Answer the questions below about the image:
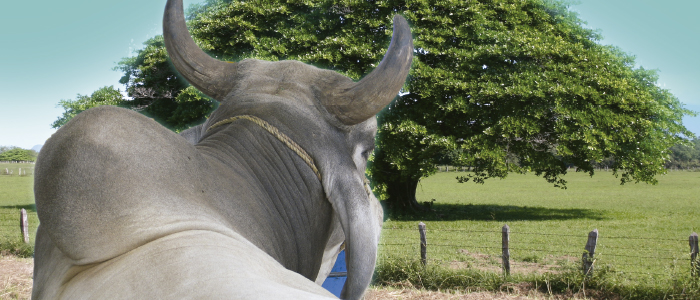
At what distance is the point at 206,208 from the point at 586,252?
31.6 feet

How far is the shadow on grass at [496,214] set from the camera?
22.7 meters

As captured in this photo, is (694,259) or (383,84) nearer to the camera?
(383,84)

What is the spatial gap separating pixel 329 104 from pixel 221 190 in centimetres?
63

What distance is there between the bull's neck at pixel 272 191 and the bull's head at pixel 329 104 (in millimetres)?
69

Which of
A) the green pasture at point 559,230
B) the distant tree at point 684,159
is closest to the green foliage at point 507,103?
the green pasture at point 559,230

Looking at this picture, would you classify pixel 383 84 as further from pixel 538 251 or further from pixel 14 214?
pixel 14 214

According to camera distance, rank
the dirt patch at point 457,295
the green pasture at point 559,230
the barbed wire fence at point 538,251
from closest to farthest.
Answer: the dirt patch at point 457,295 → the barbed wire fence at point 538,251 → the green pasture at point 559,230

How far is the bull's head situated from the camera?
6.21 feet

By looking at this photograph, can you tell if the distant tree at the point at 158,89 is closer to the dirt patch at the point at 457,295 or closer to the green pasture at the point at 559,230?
the green pasture at the point at 559,230

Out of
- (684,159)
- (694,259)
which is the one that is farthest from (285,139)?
(684,159)

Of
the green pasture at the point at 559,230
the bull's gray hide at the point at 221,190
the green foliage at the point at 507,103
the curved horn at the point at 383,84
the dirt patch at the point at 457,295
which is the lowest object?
the dirt patch at the point at 457,295

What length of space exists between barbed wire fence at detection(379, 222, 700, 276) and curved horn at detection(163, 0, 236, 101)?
8959 mm

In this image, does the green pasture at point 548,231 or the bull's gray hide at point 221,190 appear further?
the green pasture at point 548,231

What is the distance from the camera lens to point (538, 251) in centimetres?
1479
